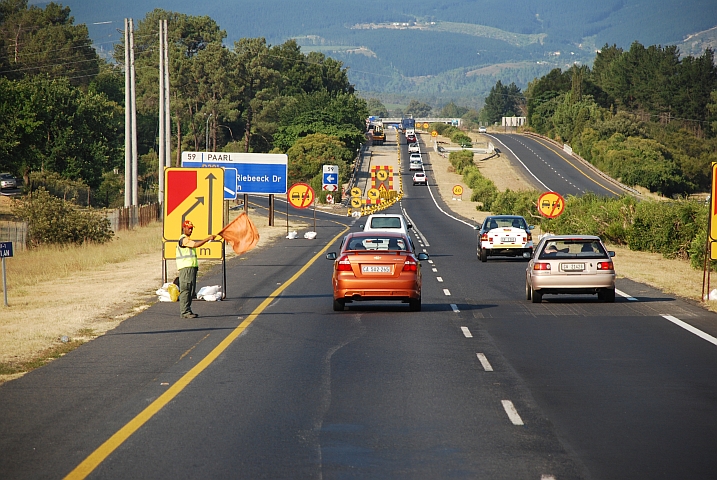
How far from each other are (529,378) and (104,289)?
1524 cm

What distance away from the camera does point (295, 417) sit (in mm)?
10250

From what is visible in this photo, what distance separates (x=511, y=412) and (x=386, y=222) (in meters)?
28.5

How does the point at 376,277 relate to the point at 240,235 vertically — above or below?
below

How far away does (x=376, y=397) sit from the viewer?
11.4 metres

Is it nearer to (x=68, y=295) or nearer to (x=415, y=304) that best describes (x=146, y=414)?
(x=415, y=304)

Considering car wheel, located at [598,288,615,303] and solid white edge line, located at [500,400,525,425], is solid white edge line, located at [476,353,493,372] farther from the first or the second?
car wheel, located at [598,288,615,303]

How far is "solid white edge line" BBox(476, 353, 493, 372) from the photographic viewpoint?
13552 millimetres

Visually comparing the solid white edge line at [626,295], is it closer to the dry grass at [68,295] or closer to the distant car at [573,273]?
the distant car at [573,273]

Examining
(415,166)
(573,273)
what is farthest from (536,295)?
(415,166)

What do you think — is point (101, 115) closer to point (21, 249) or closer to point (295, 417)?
point (21, 249)

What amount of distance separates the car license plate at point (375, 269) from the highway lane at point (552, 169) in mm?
79003

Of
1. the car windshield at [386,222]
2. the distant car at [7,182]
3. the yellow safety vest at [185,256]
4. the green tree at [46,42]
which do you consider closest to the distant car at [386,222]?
the car windshield at [386,222]

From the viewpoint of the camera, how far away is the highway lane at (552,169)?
117750 millimetres

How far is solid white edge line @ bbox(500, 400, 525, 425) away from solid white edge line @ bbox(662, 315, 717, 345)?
633cm
